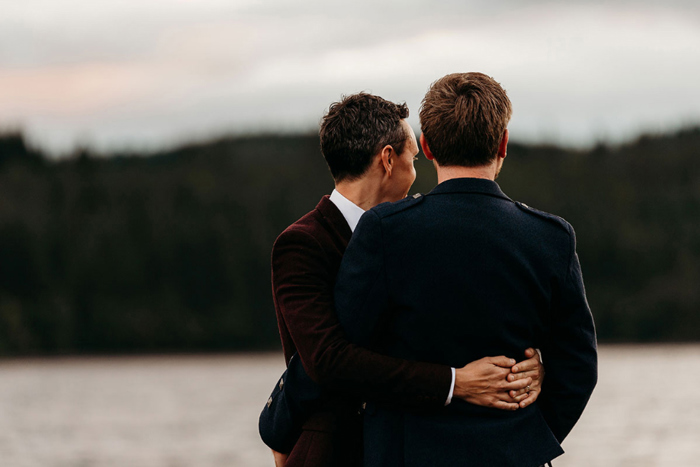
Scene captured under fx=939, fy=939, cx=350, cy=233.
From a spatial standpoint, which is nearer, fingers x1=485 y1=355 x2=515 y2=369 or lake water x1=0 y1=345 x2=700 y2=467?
fingers x1=485 y1=355 x2=515 y2=369

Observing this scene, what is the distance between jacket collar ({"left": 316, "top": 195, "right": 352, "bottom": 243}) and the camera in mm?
2922

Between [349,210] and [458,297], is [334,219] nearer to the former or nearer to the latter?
[349,210]

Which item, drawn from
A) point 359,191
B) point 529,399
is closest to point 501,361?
point 529,399

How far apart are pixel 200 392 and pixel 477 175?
41.6 m

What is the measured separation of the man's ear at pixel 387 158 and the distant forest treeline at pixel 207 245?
61919 mm

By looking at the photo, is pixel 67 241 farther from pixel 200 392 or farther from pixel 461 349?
pixel 461 349

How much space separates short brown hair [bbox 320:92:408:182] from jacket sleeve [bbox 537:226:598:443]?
0.66 meters

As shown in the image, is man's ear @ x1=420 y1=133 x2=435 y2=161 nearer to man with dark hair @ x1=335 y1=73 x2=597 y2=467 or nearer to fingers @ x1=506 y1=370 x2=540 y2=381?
man with dark hair @ x1=335 y1=73 x2=597 y2=467

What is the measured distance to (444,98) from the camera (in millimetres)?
2594

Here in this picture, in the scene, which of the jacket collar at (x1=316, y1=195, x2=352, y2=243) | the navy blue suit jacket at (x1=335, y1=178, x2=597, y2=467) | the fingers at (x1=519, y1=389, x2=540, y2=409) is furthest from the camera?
the jacket collar at (x1=316, y1=195, x2=352, y2=243)

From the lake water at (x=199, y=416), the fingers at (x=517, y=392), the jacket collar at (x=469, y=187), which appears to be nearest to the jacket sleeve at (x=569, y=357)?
the fingers at (x=517, y=392)

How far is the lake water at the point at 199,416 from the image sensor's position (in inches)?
836

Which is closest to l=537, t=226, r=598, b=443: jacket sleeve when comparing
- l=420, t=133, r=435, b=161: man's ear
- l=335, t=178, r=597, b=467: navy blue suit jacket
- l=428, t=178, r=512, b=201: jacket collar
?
l=335, t=178, r=597, b=467: navy blue suit jacket

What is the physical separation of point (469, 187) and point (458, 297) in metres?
0.31
